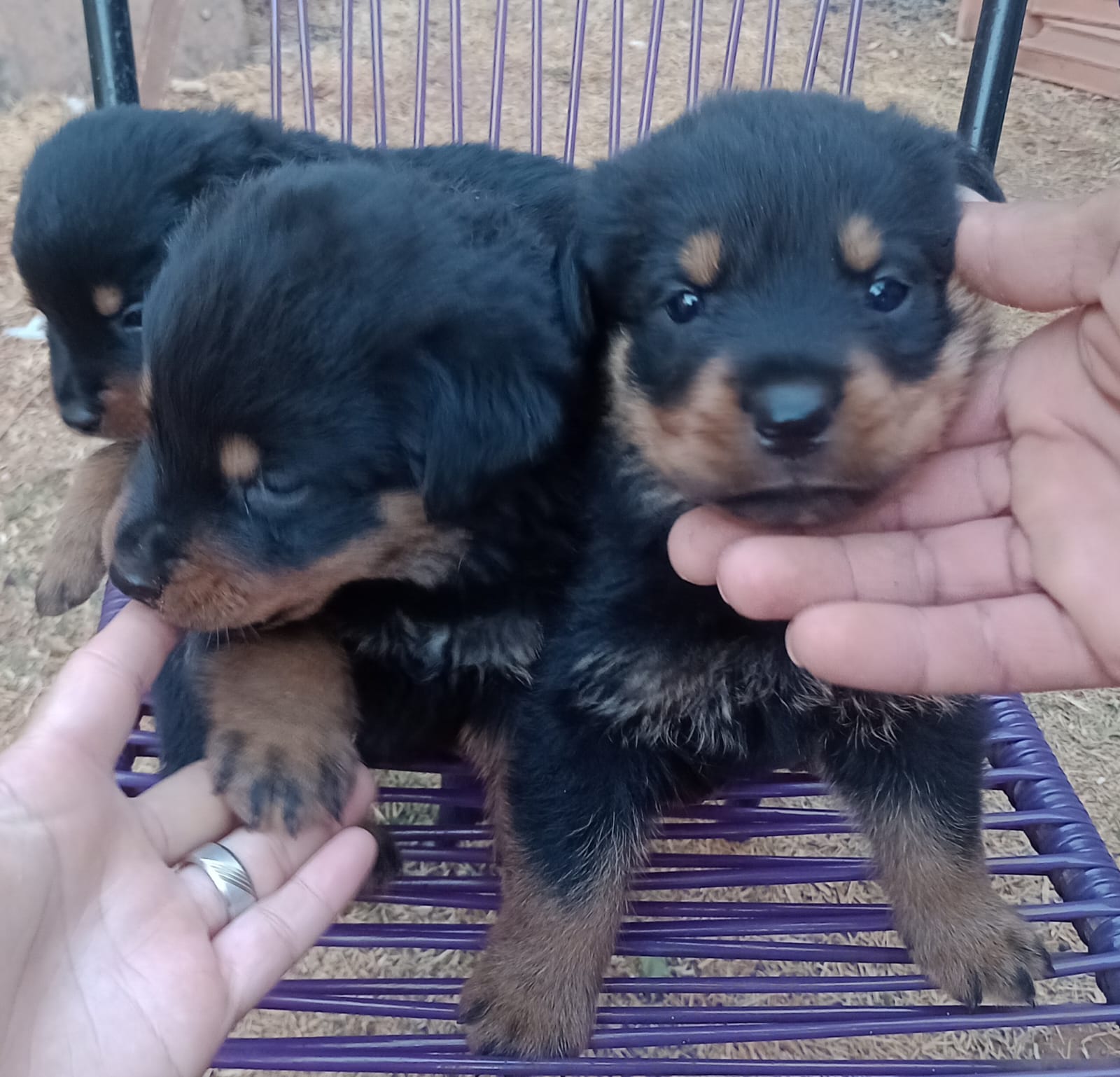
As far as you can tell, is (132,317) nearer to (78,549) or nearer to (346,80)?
(78,549)

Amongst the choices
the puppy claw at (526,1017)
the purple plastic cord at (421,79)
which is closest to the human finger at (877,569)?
the puppy claw at (526,1017)

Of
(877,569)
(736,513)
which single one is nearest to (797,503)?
(736,513)

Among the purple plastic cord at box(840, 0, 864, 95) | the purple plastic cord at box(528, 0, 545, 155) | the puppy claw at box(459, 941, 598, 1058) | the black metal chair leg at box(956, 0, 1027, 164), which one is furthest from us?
the purple plastic cord at box(528, 0, 545, 155)

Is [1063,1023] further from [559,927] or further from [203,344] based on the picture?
[203,344]

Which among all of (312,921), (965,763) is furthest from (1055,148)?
(312,921)

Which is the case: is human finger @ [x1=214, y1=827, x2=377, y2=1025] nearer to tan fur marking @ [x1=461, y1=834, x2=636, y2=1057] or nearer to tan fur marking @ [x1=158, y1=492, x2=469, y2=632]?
tan fur marking @ [x1=461, y1=834, x2=636, y2=1057]

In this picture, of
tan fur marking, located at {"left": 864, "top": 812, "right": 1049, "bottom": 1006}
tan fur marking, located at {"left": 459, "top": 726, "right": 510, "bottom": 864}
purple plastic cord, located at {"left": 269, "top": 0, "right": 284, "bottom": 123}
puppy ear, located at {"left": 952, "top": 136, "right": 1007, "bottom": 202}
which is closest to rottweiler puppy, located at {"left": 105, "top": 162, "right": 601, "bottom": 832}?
tan fur marking, located at {"left": 459, "top": 726, "right": 510, "bottom": 864}
